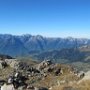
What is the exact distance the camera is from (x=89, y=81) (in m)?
30.7

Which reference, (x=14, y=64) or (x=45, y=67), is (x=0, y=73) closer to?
(x=14, y=64)

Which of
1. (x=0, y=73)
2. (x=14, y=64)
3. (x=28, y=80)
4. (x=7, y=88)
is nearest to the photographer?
(x=7, y=88)

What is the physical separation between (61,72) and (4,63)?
1894cm

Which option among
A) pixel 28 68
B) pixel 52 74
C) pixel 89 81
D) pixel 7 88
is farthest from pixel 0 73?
pixel 89 81

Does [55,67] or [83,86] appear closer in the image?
[83,86]

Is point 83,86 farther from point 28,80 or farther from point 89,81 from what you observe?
point 28,80

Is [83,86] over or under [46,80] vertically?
over

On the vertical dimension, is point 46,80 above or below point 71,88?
below

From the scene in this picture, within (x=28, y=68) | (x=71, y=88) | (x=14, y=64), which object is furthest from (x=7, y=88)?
(x=14, y=64)

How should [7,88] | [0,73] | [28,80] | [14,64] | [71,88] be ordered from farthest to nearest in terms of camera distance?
[14,64], [0,73], [28,80], [7,88], [71,88]

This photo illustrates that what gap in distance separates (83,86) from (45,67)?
50.1 metres

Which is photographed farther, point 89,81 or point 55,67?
point 55,67

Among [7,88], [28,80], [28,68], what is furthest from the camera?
[28,68]

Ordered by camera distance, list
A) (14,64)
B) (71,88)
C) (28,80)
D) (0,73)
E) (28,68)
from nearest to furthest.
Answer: (71,88) < (28,80) < (0,73) < (28,68) < (14,64)
